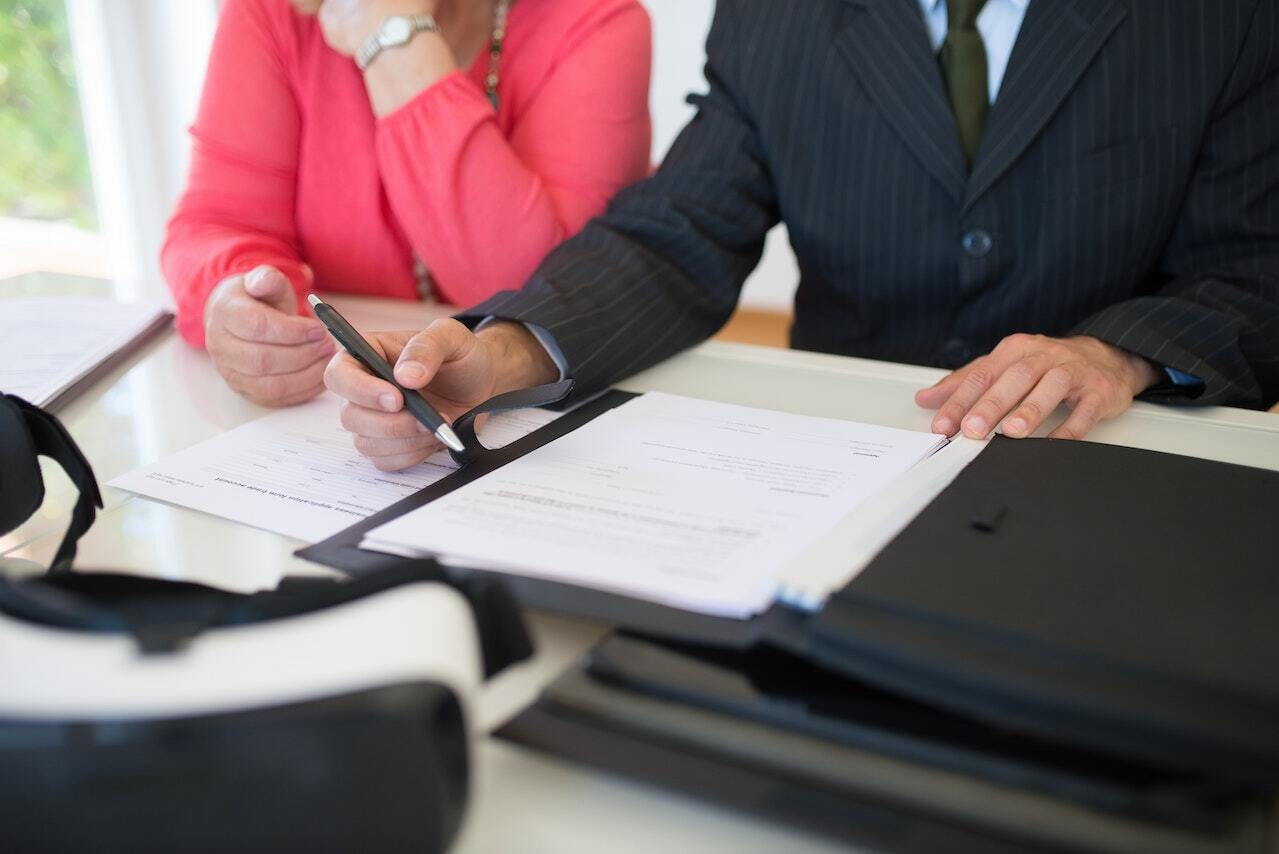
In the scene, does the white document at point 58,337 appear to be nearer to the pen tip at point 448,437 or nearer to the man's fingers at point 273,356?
the man's fingers at point 273,356

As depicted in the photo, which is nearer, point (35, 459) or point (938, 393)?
point (35, 459)

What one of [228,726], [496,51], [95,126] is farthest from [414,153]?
[95,126]

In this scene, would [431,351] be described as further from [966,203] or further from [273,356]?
[966,203]

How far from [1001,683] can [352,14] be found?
1.05m

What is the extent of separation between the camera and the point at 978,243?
3.47ft

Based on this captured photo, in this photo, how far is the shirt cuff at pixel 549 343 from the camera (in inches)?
33.2

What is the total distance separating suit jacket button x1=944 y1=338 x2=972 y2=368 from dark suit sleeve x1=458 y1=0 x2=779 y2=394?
0.23m

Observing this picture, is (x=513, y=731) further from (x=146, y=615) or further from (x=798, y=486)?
(x=798, y=486)

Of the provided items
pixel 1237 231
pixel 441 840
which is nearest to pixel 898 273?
pixel 1237 231

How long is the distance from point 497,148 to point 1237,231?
0.76m

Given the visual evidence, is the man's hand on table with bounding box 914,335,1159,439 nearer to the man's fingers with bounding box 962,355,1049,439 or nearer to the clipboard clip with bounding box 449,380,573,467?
the man's fingers with bounding box 962,355,1049,439

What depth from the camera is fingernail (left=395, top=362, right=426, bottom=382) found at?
2.30 feet

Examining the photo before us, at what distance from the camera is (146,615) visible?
0.36m

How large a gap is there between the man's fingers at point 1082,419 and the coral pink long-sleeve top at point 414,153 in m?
0.64
